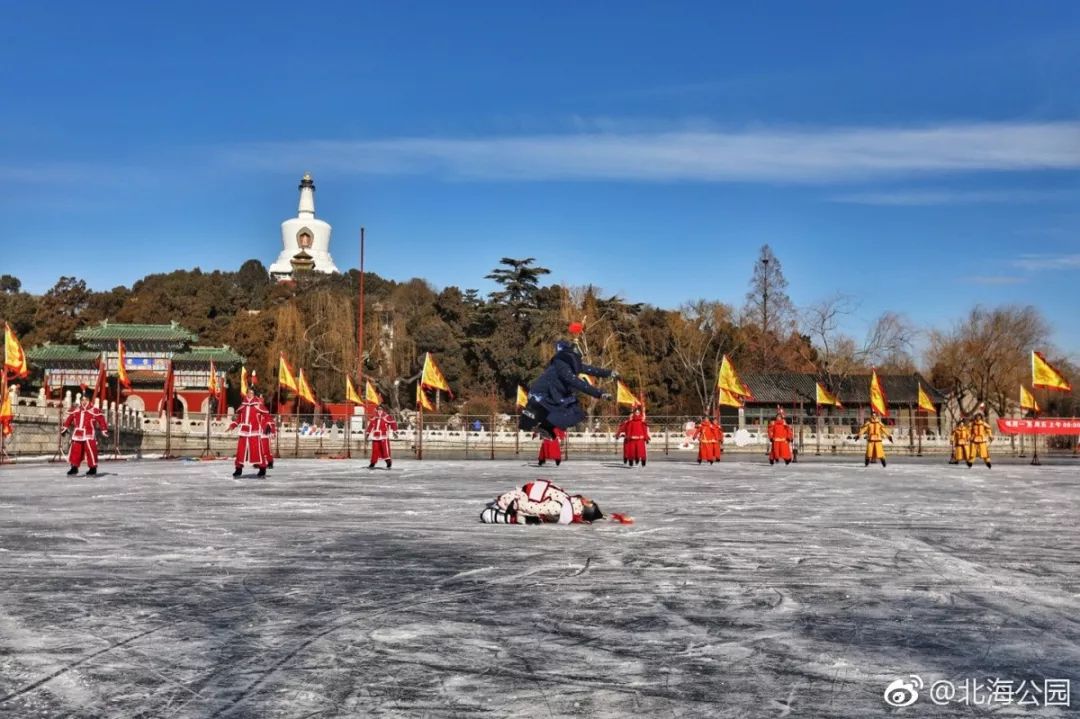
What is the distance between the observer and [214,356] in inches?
2601

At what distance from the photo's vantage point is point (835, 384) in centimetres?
5984

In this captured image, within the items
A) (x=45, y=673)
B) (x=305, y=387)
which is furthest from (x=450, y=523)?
(x=305, y=387)

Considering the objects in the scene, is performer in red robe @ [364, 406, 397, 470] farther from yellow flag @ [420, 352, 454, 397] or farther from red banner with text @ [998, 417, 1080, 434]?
red banner with text @ [998, 417, 1080, 434]

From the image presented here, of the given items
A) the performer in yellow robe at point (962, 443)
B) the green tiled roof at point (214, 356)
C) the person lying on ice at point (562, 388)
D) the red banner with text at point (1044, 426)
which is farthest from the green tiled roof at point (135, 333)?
the person lying on ice at point (562, 388)

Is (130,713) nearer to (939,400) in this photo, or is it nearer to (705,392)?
(705,392)

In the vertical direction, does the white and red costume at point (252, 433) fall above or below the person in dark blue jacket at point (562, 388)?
below

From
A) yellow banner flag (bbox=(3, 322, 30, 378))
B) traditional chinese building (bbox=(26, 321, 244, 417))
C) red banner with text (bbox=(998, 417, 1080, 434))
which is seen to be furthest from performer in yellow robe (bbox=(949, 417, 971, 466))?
traditional chinese building (bbox=(26, 321, 244, 417))

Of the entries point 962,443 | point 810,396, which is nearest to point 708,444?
point 962,443

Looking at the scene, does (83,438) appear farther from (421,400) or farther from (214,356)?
(214,356)

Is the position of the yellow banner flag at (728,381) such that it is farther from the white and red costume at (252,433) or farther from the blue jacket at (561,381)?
the blue jacket at (561,381)

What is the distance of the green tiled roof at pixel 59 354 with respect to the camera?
64.6m

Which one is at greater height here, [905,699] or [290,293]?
[290,293]

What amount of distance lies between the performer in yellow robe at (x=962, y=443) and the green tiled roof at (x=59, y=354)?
182 ft

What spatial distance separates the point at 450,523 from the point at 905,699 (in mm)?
7721
